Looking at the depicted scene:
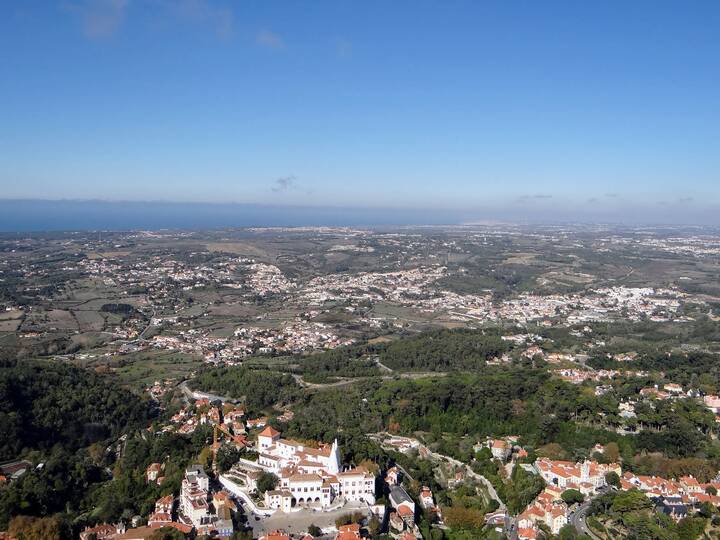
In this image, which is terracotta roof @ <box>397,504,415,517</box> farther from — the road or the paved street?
the road

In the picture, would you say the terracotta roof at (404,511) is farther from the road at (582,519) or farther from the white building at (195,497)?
the white building at (195,497)

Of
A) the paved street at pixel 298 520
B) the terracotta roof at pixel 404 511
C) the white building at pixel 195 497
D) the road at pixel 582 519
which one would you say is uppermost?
the white building at pixel 195 497

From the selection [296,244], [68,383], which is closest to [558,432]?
[68,383]

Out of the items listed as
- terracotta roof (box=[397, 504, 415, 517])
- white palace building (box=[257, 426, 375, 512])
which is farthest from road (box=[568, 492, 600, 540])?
white palace building (box=[257, 426, 375, 512])

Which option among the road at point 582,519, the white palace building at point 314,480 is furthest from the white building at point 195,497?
the road at point 582,519

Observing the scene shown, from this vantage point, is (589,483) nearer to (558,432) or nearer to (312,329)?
(558,432)

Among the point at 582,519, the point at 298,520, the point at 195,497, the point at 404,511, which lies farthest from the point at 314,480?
the point at 582,519

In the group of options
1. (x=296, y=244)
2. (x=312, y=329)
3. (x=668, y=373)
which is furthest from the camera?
(x=296, y=244)

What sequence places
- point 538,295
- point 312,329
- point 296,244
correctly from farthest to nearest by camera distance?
1. point 296,244
2. point 538,295
3. point 312,329

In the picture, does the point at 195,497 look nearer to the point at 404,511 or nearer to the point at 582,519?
the point at 404,511
